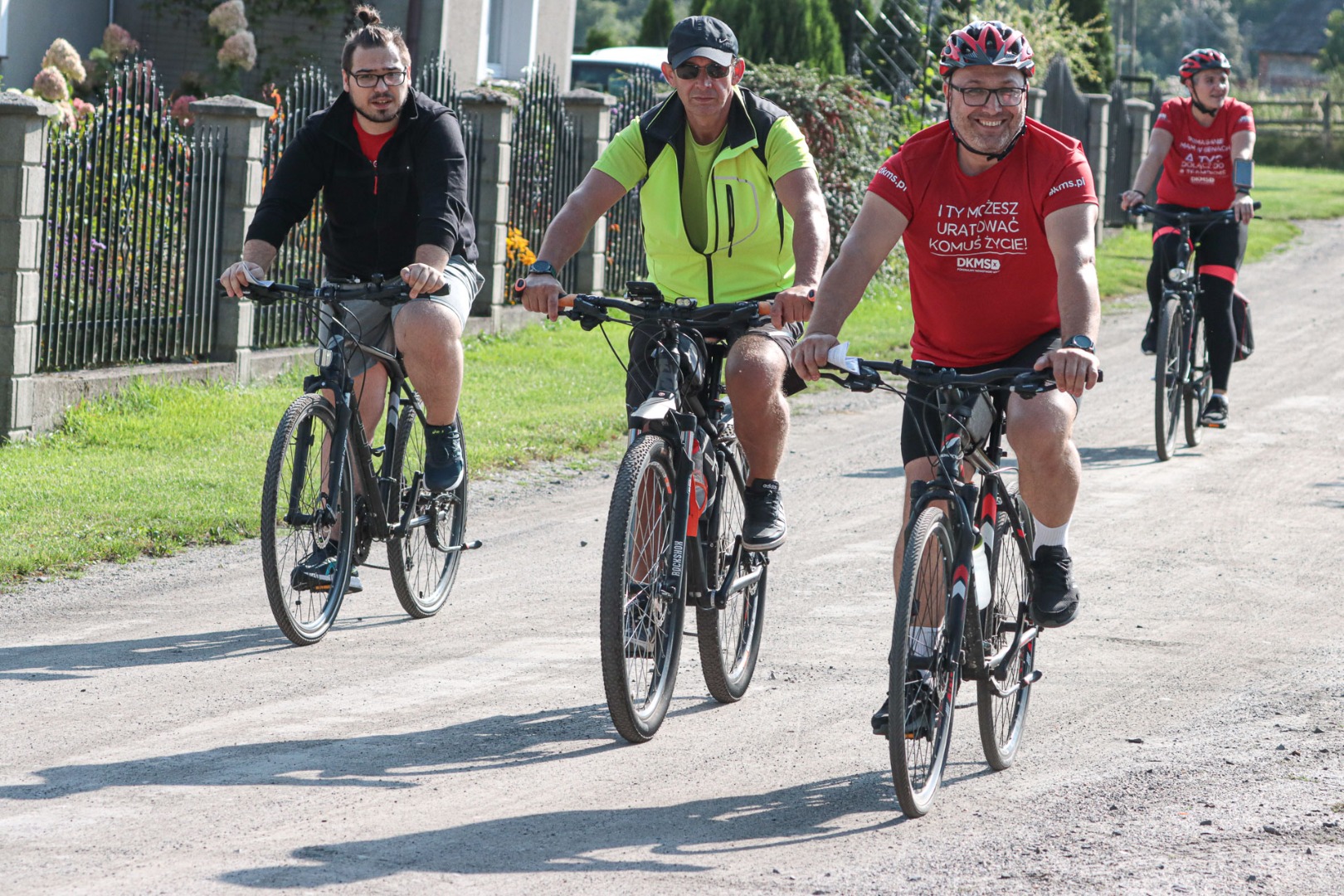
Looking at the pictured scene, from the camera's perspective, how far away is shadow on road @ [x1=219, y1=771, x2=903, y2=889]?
410 centimetres

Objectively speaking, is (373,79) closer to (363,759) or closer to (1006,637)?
(363,759)

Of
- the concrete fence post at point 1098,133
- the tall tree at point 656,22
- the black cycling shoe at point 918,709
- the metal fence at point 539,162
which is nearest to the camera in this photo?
the black cycling shoe at point 918,709

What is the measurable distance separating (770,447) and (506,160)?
9.55m

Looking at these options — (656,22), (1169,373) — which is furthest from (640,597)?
(656,22)

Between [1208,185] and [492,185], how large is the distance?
609 centimetres

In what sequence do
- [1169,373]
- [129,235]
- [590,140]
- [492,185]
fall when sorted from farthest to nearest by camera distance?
[590,140]
[492,185]
[129,235]
[1169,373]

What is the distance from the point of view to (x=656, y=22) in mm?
35719

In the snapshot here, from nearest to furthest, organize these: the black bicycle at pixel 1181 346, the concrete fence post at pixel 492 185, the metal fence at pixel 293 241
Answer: the black bicycle at pixel 1181 346, the metal fence at pixel 293 241, the concrete fence post at pixel 492 185

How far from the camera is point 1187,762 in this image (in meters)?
5.02

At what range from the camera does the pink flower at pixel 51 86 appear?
42.4ft

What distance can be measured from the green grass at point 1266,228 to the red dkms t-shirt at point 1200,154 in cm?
691

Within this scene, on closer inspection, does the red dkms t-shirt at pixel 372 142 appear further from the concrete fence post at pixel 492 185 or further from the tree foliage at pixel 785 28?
the tree foliage at pixel 785 28

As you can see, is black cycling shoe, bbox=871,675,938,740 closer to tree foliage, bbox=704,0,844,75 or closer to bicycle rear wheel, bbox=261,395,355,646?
bicycle rear wheel, bbox=261,395,355,646

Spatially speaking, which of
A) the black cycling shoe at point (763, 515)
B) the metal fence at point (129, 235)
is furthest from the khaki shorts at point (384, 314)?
the metal fence at point (129, 235)
